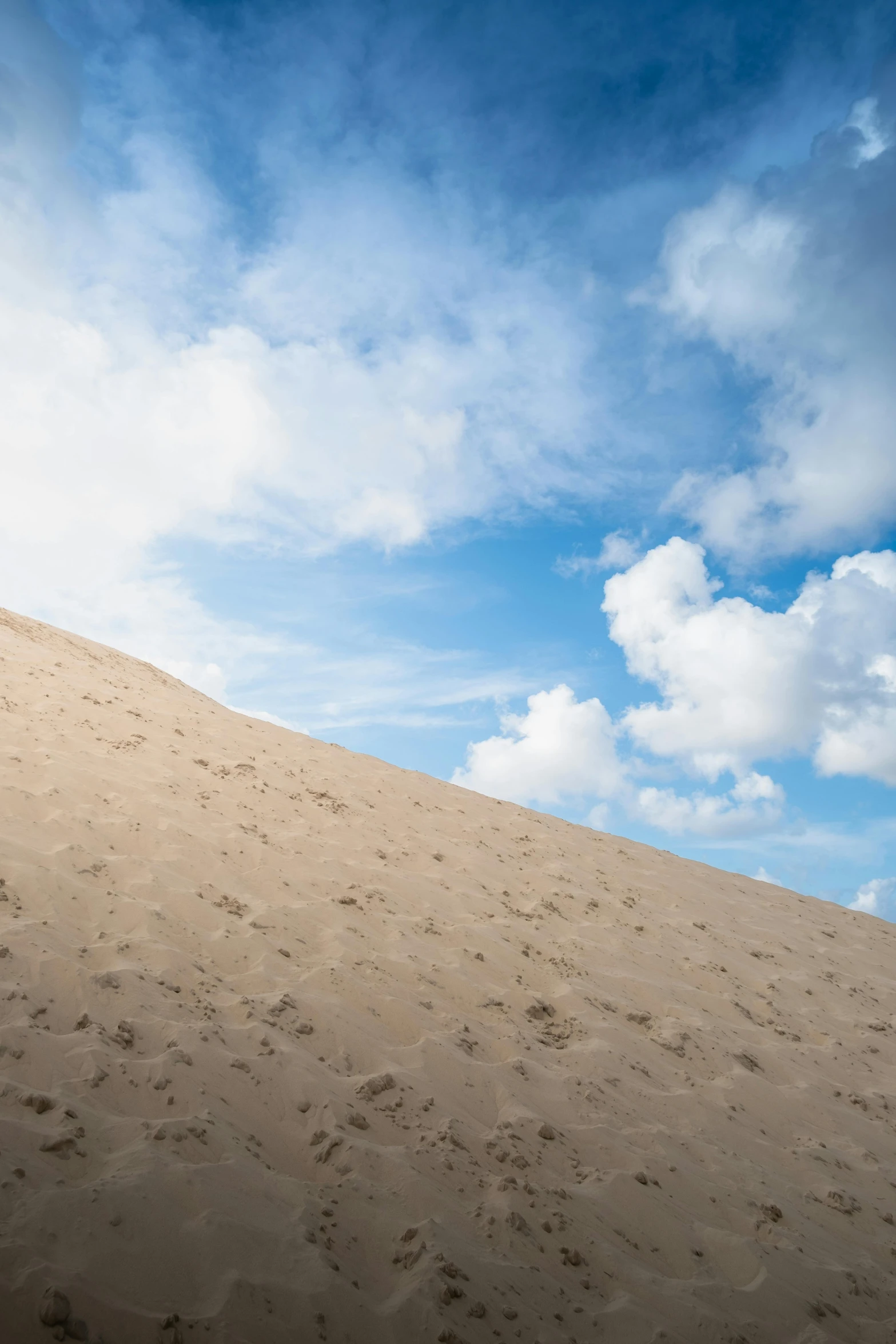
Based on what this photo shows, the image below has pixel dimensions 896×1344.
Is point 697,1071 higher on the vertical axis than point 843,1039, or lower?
lower

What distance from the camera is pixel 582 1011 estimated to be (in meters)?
5.24

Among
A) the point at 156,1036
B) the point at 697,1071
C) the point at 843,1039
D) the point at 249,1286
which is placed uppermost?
the point at 843,1039

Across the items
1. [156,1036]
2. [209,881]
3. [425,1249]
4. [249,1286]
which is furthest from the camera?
[209,881]

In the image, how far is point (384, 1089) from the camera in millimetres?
3805

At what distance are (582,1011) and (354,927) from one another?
170 centimetres

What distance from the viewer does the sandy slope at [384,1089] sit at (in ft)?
8.67

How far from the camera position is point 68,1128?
294 cm

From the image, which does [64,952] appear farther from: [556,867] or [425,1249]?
[556,867]

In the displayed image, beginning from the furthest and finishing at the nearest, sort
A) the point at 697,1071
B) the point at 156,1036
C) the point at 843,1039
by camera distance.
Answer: the point at 843,1039 → the point at 697,1071 → the point at 156,1036

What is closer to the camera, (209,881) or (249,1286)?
(249,1286)

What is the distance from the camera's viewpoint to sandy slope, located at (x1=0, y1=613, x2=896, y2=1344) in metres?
2.64

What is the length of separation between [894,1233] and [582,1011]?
1994 millimetres

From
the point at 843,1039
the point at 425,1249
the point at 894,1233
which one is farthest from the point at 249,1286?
the point at 843,1039

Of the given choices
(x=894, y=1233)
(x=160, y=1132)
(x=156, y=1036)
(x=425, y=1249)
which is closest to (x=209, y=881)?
(x=156, y=1036)
